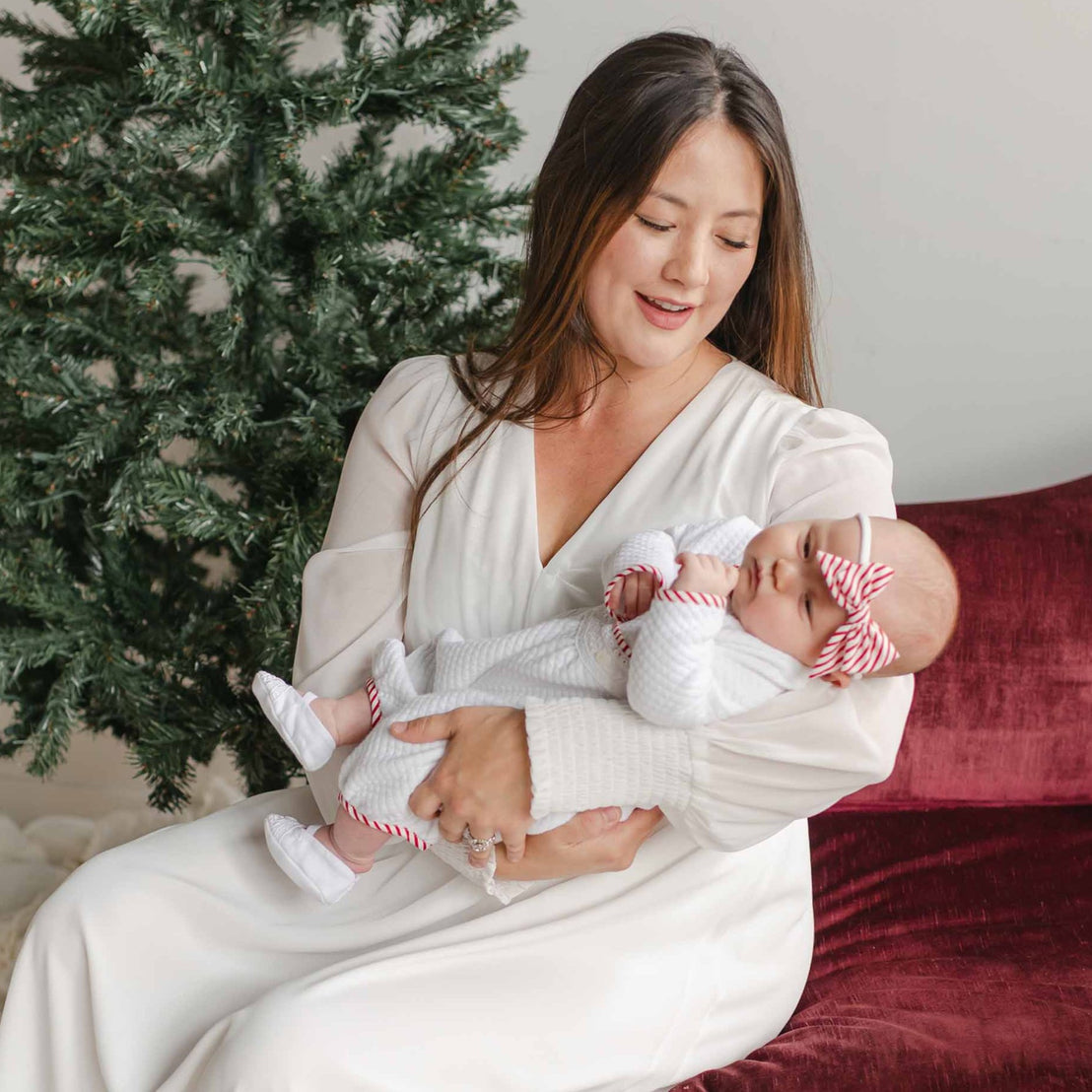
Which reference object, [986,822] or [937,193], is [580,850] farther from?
[937,193]

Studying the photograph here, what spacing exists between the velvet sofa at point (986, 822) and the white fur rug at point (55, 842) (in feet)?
5.62

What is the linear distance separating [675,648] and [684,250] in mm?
602

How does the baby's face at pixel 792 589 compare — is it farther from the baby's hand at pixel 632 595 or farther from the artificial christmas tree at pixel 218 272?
the artificial christmas tree at pixel 218 272

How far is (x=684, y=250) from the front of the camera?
1.69 meters

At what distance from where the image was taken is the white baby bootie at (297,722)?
1.66 m

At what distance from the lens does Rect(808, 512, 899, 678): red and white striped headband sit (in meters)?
1.41

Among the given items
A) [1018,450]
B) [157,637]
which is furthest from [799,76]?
[157,637]

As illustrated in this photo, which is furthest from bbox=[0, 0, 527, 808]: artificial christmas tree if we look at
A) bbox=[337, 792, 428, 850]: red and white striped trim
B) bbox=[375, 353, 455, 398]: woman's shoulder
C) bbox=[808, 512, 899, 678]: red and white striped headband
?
bbox=[808, 512, 899, 678]: red and white striped headband

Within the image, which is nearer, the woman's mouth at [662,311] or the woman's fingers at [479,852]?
the woman's fingers at [479,852]

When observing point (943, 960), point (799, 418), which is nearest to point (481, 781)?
point (799, 418)

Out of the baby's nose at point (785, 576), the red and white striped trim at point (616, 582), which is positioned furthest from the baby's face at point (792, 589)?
the red and white striped trim at point (616, 582)

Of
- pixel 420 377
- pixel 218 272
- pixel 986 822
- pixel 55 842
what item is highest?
pixel 218 272

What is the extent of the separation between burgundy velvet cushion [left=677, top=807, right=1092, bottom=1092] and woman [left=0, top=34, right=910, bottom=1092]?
0.11 m

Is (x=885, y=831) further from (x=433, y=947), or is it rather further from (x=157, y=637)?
(x=157, y=637)
